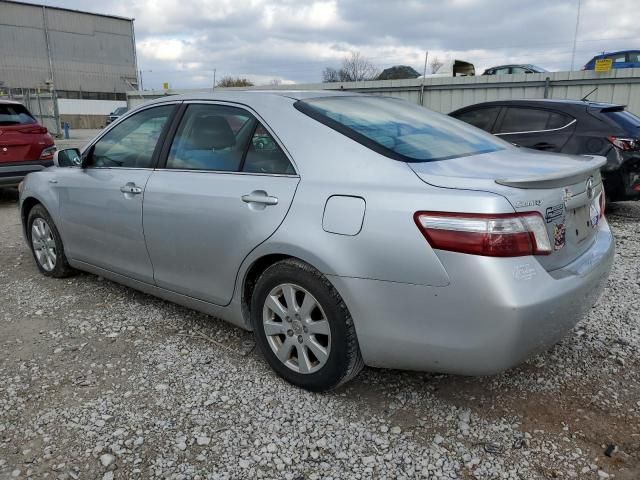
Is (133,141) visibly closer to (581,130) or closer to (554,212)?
(554,212)

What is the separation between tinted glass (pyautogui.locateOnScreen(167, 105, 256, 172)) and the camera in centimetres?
302

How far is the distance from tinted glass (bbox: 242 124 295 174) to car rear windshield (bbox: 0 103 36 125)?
688 cm

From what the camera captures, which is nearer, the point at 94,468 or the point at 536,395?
the point at 94,468

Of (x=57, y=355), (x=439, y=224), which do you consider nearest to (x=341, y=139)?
(x=439, y=224)

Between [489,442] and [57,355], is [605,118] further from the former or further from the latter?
[57,355]

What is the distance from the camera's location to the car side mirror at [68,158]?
166 inches

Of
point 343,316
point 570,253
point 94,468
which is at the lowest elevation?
point 94,468

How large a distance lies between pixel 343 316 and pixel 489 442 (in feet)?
2.85

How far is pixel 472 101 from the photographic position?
45.9ft

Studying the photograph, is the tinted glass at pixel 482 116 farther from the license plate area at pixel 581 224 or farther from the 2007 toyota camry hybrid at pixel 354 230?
the license plate area at pixel 581 224

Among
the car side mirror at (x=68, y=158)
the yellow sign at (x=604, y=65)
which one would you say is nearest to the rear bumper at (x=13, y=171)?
the car side mirror at (x=68, y=158)

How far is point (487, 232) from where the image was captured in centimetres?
209

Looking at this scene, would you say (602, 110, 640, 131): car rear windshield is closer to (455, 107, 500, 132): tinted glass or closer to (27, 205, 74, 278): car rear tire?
(455, 107, 500, 132): tinted glass

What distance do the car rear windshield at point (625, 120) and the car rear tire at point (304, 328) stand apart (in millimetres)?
5517
